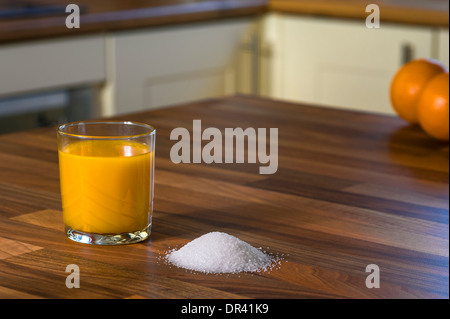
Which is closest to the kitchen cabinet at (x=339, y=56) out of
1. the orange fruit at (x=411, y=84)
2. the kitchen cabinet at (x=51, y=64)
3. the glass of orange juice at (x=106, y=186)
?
the kitchen cabinet at (x=51, y=64)

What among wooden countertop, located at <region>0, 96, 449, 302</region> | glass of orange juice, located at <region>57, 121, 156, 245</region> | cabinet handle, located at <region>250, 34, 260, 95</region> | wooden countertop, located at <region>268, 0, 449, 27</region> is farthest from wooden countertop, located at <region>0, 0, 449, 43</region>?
glass of orange juice, located at <region>57, 121, 156, 245</region>

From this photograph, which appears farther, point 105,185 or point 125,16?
point 125,16

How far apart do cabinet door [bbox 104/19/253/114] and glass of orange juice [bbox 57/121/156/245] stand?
69.6 inches

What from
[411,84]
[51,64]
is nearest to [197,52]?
[51,64]

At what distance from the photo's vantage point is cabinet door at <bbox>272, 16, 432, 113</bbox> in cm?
269

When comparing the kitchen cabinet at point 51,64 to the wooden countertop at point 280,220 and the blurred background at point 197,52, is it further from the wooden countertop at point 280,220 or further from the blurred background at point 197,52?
the wooden countertop at point 280,220

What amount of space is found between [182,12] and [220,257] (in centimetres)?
202

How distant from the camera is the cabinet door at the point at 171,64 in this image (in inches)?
99.8

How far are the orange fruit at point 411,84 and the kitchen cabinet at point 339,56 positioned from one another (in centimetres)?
130

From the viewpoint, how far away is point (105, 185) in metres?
0.75

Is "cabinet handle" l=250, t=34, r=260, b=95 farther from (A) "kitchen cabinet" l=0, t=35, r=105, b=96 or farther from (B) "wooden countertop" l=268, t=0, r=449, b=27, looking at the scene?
(A) "kitchen cabinet" l=0, t=35, r=105, b=96

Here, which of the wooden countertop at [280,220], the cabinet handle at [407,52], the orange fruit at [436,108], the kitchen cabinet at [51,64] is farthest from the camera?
the cabinet handle at [407,52]

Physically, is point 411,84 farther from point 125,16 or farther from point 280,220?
point 125,16
